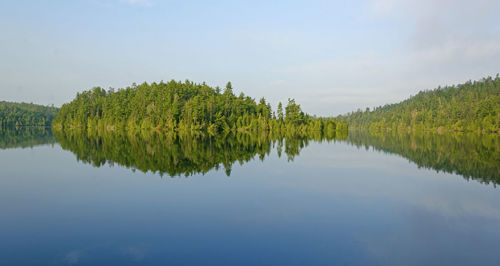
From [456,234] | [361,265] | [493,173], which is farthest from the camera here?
[493,173]

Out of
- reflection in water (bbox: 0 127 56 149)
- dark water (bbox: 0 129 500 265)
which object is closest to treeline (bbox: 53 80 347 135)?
reflection in water (bbox: 0 127 56 149)

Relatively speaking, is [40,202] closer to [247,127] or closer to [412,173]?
[412,173]

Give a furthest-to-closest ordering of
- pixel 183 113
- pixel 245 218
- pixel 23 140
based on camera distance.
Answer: pixel 183 113, pixel 23 140, pixel 245 218

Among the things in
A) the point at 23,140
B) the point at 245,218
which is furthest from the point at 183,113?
the point at 245,218

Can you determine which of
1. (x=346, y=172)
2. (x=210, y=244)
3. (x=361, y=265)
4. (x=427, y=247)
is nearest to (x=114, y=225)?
(x=210, y=244)

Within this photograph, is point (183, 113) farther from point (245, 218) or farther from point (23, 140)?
point (245, 218)

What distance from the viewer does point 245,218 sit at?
1159 centimetres

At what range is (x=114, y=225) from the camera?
35.0ft

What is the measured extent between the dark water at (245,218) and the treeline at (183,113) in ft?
281

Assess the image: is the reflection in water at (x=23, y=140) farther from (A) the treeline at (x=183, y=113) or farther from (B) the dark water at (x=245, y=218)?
(A) the treeline at (x=183, y=113)

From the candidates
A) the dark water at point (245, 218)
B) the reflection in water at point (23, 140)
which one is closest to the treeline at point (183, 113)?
the reflection in water at point (23, 140)

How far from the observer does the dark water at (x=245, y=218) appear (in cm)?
843

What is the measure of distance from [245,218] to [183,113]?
4208 inches

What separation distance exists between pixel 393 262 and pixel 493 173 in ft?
65.7
